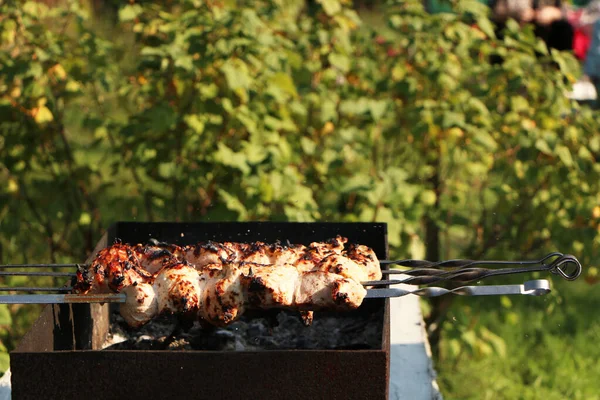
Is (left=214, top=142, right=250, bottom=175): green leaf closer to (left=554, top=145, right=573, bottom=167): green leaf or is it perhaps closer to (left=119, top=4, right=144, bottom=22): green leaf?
(left=119, top=4, right=144, bottom=22): green leaf

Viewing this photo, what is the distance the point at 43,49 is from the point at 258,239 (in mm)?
1824

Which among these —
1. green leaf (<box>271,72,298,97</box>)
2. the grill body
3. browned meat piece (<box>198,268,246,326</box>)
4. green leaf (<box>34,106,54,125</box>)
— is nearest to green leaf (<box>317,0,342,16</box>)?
green leaf (<box>271,72,298,97</box>)

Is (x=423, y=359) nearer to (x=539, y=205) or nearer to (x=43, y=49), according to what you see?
(x=539, y=205)

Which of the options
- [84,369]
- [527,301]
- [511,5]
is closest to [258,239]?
[84,369]

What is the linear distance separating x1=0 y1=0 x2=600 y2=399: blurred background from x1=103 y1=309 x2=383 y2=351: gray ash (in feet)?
3.36

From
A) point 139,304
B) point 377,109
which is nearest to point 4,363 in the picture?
point 139,304

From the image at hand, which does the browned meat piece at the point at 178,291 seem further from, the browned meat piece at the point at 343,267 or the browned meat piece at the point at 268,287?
the browned meat piece at the point at 343,267

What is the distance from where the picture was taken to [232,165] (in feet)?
13.3

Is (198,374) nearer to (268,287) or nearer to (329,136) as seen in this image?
(268,287)

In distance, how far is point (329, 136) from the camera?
191 inches

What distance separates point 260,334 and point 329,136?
1991 millimetres

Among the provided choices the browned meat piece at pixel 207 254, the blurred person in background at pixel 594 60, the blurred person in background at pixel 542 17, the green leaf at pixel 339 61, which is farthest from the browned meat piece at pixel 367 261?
the blurred person in background at pixel 542 17

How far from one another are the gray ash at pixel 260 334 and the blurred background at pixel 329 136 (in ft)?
3.36

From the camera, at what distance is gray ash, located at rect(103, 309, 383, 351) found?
2.96 metres
